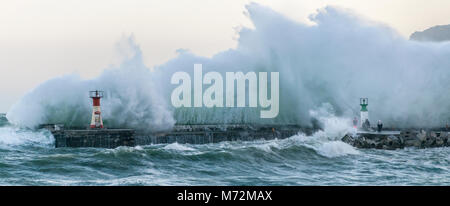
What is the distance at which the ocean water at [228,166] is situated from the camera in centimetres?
1098

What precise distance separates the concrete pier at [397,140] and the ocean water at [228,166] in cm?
108

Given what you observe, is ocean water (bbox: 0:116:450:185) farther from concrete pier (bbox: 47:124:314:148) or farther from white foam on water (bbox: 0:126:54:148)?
concrete pier (bbox: 47:124:314:148)

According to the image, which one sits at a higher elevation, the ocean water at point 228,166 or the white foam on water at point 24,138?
the white foam on water at point 24,138

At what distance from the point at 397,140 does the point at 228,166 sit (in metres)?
7.48

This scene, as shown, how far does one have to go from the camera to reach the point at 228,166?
13.2 meters

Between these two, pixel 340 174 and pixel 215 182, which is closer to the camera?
pixel 215 182

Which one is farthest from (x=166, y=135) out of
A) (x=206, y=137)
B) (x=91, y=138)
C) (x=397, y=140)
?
(x=397, y=140)

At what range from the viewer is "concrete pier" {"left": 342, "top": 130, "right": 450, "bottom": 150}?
18469mm

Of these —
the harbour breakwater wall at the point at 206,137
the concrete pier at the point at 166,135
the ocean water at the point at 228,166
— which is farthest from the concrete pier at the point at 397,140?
the concrete pier at the point at 166,135

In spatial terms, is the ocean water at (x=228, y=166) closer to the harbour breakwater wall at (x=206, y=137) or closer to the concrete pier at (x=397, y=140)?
the harbour breakwater wall at (x=206, y=137)
